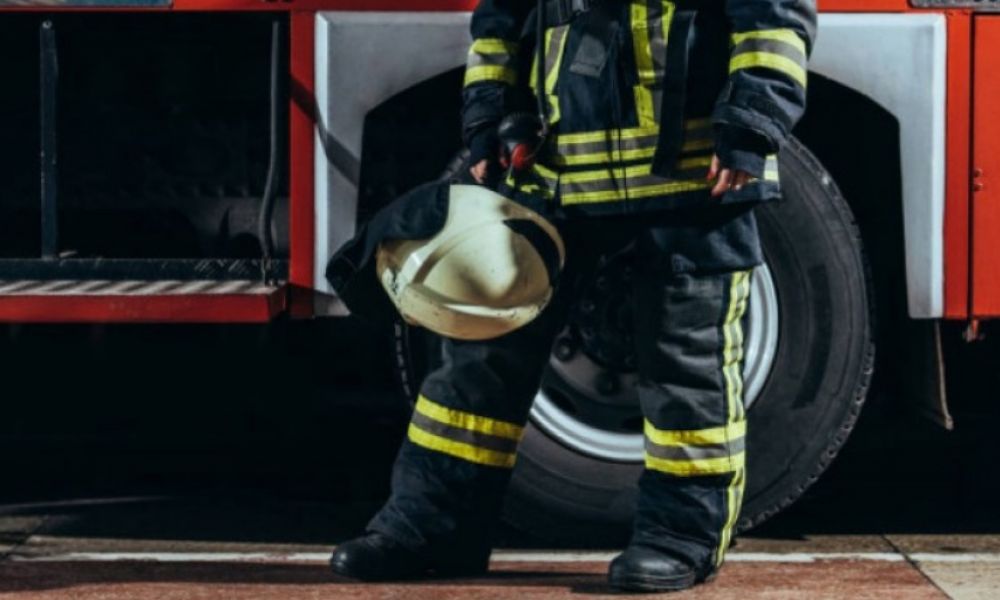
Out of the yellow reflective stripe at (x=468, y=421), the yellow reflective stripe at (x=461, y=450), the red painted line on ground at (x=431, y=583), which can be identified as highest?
the yellow reflective stripe at (x=468, y=421)

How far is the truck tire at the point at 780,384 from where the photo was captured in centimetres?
515

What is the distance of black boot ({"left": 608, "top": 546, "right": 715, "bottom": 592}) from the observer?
469cm

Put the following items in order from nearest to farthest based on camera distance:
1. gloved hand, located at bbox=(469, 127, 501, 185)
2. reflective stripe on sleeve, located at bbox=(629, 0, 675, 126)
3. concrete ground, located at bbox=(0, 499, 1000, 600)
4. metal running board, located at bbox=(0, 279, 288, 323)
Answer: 1. reflective stripe on sleeve, located at bbox=(629, 0, 675, 126)
2. concrete ground, located at bbox=(0, 499, 1000, 600)
3. gloved hand, located at bbox=(469, 127, 501, 185)
4. metal running board, located at bbox=(0, 279, 288, 323)


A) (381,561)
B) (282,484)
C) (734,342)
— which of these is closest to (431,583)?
(381,561)

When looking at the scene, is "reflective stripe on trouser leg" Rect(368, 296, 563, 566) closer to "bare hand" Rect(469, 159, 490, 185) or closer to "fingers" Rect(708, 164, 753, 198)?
"bare hand" Rect(469, 159, 490, 185)

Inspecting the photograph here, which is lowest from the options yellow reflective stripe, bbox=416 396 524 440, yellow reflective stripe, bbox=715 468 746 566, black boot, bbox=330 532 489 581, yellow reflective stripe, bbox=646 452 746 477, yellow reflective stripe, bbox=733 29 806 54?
black boot, bbox=330 532 489 581

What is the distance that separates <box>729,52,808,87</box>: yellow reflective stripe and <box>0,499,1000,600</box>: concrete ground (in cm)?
101

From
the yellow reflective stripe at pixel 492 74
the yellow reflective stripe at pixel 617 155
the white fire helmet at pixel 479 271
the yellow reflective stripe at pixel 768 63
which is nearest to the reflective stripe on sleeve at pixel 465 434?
the white fire helmet at pixel 479 271

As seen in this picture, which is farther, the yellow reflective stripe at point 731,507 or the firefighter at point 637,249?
the yellow reflective stripe at point 731,507

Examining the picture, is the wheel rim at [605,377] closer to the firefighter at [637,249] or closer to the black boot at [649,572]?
the firefighter at [637,249]

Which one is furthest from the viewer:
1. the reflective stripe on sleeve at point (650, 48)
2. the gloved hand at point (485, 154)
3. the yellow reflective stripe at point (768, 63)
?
the gloved hand at point (485, 154)

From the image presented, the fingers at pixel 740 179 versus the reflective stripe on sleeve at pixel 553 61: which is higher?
the reflective stripe on sleeve at pixel 553 61

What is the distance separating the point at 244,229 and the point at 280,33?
593 mm

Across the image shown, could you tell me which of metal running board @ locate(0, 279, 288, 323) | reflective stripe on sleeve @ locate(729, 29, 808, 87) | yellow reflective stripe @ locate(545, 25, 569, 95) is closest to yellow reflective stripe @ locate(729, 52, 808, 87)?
reflective stripe on sleeve @ locate(729, 29, 808, 87)
